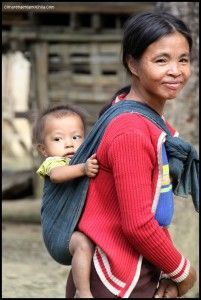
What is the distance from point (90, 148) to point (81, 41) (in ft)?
27.6

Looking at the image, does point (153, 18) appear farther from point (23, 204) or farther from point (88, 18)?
point (88, 18)

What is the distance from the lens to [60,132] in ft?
9.96

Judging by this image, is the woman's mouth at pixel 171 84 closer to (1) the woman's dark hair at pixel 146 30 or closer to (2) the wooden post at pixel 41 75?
(1) the woman's dark hair at pixel 146 30

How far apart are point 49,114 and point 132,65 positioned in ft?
1.44

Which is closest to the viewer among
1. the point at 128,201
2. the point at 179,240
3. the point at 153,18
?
the point at 128,201

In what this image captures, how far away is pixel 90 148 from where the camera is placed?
2762mm

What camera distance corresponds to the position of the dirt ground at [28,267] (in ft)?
23.0

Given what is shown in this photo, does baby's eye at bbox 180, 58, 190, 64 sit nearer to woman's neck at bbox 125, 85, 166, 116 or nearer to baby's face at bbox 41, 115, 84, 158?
woman's neck at bbox 125, 85, 166, 116

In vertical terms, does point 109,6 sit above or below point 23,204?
above

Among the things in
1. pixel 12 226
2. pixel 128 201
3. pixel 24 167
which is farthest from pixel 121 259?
pixel 24 167

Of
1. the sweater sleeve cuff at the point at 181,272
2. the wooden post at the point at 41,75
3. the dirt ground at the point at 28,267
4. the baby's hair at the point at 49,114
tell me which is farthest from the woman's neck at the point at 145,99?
the wooden post at the point at 41,75

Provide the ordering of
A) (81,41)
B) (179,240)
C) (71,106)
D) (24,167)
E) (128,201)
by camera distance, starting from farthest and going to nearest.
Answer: (24,167) < (81,41) < (179,240) < (71,106) < (128,201)

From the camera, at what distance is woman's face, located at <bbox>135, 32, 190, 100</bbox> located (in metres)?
2.71

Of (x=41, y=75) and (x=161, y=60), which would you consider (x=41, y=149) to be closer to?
(x=161, y=60)
